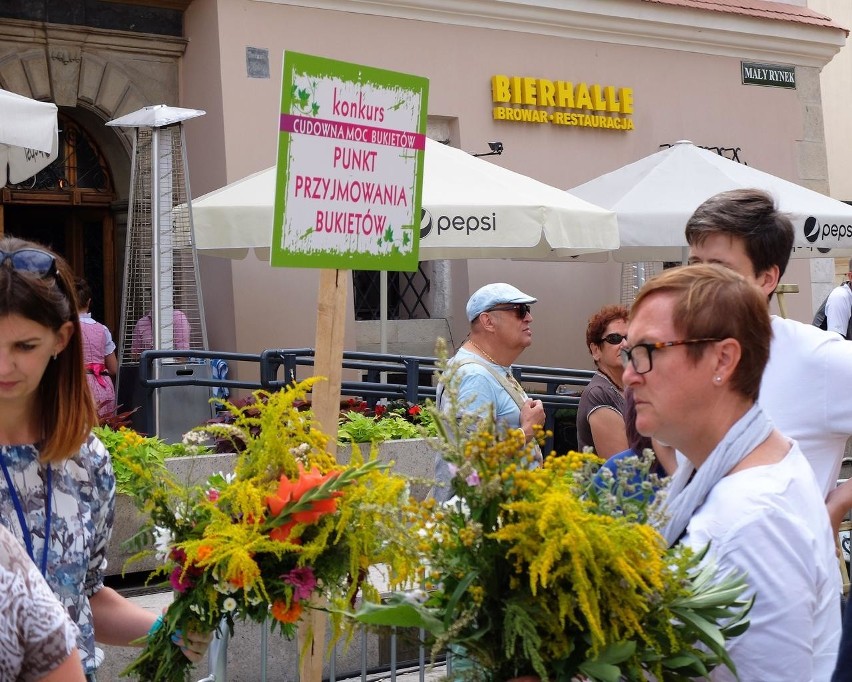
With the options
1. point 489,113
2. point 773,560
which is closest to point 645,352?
point 773,560

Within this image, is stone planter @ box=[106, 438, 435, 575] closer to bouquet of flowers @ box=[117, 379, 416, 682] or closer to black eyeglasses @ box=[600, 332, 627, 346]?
black eyeglasses @ box=[600, 332, 627, 346]

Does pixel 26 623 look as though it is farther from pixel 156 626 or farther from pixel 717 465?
pixel 717 465

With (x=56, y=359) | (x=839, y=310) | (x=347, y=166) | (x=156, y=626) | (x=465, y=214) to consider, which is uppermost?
(x=465, y=214)

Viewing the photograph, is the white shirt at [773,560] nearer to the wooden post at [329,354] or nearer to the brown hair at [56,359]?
the brown hair at [56,359]

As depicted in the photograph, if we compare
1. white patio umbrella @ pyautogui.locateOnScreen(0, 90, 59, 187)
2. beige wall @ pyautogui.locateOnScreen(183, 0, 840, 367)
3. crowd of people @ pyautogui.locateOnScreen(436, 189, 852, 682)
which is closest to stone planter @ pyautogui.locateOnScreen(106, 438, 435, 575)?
white patio umbrella @ pyautogui.locateOnScreen(0, 90, 59, 187)

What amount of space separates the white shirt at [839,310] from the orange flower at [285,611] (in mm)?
9993

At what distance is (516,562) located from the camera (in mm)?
1987

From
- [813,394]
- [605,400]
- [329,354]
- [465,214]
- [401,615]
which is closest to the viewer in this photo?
[401,615]

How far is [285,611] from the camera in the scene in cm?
258

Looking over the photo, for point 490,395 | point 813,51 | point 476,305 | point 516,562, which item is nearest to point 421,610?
point 516,562

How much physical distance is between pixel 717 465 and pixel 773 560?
8.7 inches

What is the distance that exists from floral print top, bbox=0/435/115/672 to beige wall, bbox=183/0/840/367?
9.59 m

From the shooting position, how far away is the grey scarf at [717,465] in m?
2.25

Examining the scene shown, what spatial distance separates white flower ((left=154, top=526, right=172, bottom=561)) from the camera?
2.64 meters
